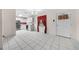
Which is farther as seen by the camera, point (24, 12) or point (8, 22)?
point (24, 12)

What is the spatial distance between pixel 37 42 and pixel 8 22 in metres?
0.79

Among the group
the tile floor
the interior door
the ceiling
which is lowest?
the tile floor

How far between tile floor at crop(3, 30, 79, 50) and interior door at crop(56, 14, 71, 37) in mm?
123

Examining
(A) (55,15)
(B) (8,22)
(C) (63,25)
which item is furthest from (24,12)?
(C) (63,25)

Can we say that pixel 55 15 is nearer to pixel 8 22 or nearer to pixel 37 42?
pixel 37 42

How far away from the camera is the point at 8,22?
1758 millimetres

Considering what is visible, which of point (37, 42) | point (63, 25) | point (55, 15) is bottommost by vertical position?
point (37, 42)

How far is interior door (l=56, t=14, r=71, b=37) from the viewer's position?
1.89m

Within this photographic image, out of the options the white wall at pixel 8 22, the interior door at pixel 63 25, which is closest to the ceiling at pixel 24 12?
the white wall at pixel 8 22

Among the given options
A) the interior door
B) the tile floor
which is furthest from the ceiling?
the interior door

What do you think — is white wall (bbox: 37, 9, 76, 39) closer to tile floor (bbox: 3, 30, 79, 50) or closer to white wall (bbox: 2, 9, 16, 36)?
tile floor (bbox: 3, 30, 79, 50)
